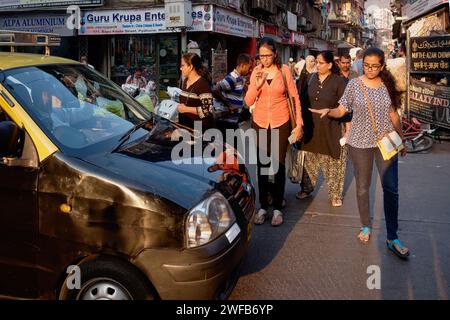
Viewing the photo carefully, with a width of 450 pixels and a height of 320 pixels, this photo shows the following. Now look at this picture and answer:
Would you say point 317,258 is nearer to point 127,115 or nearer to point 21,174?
point 127,115

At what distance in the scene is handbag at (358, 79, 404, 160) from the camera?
14.0ft

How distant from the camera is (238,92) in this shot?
23.8 ft

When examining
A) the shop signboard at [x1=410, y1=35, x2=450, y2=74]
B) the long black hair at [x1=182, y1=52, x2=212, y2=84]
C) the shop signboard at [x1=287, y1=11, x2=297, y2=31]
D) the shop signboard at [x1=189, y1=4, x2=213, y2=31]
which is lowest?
the long black hair at [x1=182, y1=52, x2=212, y2=84]

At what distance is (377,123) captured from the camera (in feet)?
14.3

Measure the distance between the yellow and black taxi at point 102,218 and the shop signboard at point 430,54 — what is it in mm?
8190

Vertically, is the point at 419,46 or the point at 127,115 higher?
the point at 419,46

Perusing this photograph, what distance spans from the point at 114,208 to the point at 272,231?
254cm

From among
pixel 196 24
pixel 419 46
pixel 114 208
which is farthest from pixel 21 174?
pixel 196 24

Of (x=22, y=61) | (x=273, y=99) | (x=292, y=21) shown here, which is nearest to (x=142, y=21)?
(x=273, y=99)

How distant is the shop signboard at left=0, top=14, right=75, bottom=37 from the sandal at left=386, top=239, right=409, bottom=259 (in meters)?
15.1

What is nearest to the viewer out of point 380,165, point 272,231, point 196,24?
point 380,165

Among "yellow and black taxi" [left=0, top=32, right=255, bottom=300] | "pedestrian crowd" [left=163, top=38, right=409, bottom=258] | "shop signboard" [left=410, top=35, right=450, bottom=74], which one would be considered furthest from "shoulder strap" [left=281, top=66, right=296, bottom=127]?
"shop signboard" [left=410, top=35, right=450, bottom=74]

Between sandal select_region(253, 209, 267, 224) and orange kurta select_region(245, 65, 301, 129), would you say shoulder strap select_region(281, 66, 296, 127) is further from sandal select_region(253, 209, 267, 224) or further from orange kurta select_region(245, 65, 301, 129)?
sandal select_region(253, 209, 267, 224)

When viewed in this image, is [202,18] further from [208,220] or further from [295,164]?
[208,220]
